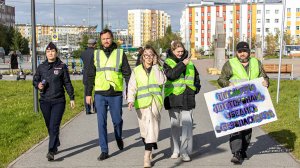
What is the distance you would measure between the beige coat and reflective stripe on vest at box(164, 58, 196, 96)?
0.27 metres

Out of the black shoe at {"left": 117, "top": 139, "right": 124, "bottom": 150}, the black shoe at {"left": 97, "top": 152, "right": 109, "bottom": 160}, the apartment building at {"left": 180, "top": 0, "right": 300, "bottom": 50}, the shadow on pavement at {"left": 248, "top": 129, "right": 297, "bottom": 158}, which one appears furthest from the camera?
the apartment building at {"left": 180, "top": 0, "right": 300, "bottom": 50}

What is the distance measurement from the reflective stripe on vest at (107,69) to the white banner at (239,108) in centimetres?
136

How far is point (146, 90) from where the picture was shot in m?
6.54

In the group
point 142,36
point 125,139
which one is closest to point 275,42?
point 125,139

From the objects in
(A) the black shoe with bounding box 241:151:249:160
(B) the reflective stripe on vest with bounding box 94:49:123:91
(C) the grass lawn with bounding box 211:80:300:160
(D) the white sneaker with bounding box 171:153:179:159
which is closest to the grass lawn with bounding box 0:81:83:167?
(B) the reflective stripe on vest with bounding box 94:49:123:91

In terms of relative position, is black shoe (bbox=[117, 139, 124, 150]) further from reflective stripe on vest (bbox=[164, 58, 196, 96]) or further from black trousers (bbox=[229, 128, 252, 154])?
black trousers (bbox=[229, 128, 252, 154])

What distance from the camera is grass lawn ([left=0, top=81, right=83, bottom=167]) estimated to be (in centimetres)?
782

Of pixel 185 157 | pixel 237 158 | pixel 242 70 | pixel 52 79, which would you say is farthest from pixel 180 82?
pixel 52 79

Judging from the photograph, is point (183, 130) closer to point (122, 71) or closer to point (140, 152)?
point (140, 152)

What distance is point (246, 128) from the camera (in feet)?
22.7

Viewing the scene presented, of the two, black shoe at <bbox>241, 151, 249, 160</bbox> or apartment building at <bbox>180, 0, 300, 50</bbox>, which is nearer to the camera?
black shoe at <bbox>241, 151, 249, 160</bbox>

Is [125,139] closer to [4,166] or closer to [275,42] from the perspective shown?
[4,166]

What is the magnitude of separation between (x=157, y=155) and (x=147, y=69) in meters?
1.49

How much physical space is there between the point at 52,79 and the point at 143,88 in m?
1.47
